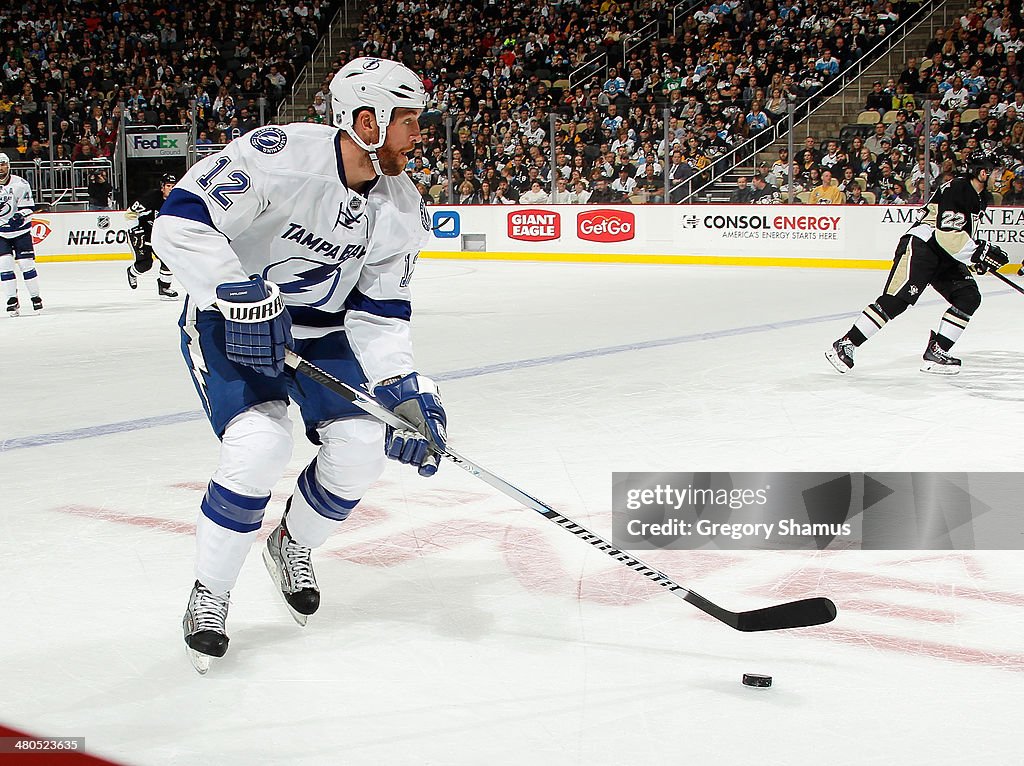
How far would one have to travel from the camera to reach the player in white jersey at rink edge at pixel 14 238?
33.4ft

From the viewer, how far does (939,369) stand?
21.4 feet

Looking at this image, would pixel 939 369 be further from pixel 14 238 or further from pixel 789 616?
pixel 14 238

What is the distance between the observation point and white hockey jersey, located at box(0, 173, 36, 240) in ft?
33.8

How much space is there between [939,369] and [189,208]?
194 inches

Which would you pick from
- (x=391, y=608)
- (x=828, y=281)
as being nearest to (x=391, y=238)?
(x=391, y=608)

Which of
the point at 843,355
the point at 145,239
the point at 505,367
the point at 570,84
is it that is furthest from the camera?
the point at 570,84

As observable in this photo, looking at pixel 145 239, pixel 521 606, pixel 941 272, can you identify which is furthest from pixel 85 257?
pixel 521 606

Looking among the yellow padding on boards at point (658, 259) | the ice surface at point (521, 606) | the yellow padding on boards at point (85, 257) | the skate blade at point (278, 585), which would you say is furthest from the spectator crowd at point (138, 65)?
the skate blade at point (278, 585)

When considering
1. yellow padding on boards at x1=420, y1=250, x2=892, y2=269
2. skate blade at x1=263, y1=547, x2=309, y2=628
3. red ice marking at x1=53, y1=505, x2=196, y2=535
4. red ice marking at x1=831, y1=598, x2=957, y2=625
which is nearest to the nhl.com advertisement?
yellow padding on boards at x1=420, y1=250, x2=892, y2=269

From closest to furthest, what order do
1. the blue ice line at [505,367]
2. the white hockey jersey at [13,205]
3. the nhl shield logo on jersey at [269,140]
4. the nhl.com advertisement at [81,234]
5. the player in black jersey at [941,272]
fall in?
the nhl shield logo on jersey at [269,140]
the blue ice line at [505,367]
the player in black jersey at [941,272]
the white hockey jersey at [13,205]
the nhl.com advertisement at [81,234]

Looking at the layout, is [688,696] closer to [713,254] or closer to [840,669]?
[840,669]

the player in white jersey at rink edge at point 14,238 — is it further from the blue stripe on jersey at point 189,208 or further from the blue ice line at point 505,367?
the blue stripe on jersey at point 189,208

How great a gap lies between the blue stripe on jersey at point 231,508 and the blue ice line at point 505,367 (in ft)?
8.65

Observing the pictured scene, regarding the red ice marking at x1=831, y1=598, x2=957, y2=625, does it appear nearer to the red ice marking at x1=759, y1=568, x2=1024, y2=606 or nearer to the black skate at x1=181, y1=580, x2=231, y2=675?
the red ice marking at x1=759, y1=568, x2=1024, y2=606
